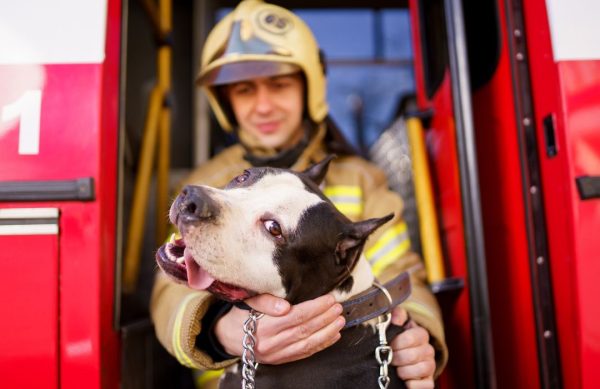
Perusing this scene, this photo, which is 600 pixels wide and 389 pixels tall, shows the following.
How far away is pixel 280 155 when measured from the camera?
6.91 feet

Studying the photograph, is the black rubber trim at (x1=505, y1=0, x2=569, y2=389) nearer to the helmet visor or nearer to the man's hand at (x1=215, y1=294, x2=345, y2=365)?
the man's hand at (x1=215, y1=294, x2=345, y2=365)

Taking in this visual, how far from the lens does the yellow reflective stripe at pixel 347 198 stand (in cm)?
215

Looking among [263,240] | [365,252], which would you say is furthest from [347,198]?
[263,240]

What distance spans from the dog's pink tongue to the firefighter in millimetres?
149

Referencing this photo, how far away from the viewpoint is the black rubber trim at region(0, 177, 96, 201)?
1429 mm

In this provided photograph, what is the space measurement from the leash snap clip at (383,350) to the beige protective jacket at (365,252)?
26cm

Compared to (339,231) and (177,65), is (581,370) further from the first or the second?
(177,65)

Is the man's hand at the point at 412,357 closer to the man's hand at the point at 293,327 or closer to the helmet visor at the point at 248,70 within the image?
the man's hand at the point at 293,327

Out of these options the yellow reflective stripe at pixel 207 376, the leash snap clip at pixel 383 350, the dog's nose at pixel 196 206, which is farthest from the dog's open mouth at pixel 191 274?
the yellow reflective stripe at pixel 207 376

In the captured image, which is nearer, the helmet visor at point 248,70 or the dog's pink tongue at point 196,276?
the dog's pink tongue at point 196,276

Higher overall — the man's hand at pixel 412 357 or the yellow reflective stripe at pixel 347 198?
the yellow reflective stripe at pixel 347 198

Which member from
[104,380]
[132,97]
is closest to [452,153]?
[104,380]

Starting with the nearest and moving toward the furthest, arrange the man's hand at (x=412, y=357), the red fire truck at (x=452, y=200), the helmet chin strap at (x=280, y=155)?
the red fire truck at (x=452, y=200), the man's hand at (x=412, y=357), the helmet chin strap at (x=280, y=155)

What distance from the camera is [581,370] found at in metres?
1.42
